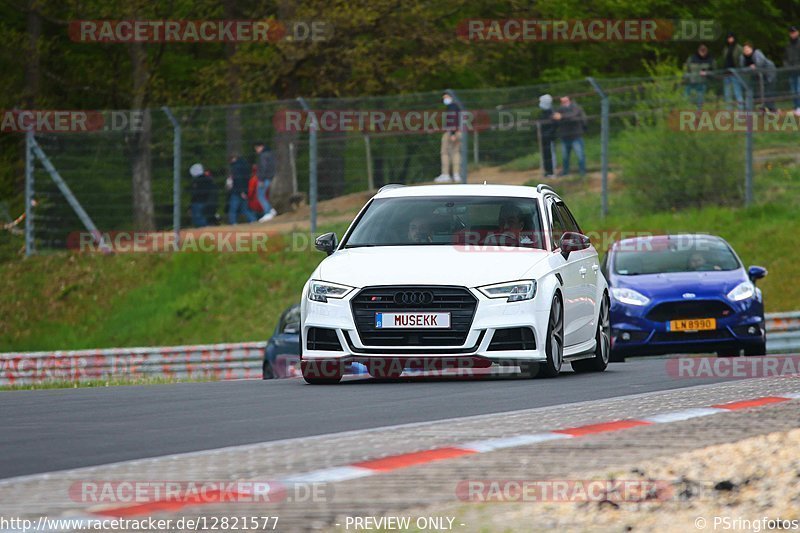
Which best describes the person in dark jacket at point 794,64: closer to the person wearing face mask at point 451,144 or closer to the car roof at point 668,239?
the person wearing face mask at point 451,144

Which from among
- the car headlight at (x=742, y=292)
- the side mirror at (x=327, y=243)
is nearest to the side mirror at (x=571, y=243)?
the side mirror at (x=327, y=243)

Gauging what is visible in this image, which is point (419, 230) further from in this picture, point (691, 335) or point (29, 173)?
point (29, 173)

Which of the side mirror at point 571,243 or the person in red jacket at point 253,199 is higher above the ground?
the person in red jacket at point 253,199

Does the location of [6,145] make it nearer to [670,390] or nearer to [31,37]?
[31,37]

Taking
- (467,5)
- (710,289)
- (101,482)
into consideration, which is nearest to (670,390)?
(101,482)

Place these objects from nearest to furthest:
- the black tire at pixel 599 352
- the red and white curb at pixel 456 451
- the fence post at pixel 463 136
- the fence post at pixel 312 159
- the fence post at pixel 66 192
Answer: the red and white curb at pixel 456 451, the black tire at pixel 599 352, the fence post at pixel 463 136, the fence post at pixel 312 159, the fence post at pixel 66 192

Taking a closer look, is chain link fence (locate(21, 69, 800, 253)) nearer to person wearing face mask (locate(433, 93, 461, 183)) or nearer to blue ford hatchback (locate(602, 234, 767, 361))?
person wearing face mask (locate(433, 93, 461, 183))

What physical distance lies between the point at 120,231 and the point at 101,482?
29.4 m

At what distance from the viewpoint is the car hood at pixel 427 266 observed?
1305cm

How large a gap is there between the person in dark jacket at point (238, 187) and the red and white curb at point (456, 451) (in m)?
23.9

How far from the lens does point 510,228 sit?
46.8ft

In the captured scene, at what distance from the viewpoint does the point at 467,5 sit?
148ft

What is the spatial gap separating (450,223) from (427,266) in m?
1.02

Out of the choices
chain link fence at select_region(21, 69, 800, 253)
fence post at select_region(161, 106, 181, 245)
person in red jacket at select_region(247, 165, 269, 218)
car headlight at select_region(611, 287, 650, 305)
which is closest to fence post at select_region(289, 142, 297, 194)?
chain link fence at select_region(21, 69, 800, 253)
